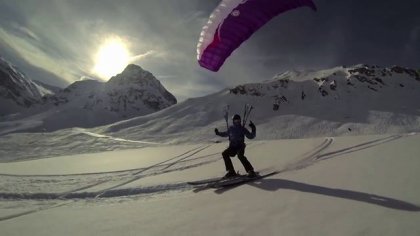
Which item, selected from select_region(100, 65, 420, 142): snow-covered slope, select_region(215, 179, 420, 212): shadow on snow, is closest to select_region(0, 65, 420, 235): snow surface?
select_region(215, 179, 420, 212): shadow on snow

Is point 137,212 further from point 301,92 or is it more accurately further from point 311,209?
point 301,92

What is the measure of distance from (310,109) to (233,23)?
53718mm

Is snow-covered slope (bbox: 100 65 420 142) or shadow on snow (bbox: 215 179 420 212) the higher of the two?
snow-covered slope (bbox: 100 65 420 142)

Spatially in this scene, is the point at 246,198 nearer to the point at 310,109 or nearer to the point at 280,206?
the point at 280,206

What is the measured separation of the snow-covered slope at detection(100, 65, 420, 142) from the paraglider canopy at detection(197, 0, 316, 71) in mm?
36921

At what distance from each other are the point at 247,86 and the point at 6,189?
223 feet

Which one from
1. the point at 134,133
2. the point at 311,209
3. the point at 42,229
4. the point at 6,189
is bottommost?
the point at 311,209

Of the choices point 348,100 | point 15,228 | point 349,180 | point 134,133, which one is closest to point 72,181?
point 15,228

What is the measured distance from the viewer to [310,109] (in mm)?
62812

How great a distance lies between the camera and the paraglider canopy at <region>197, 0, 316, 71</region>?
11391mm

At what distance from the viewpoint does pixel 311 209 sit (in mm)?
5035

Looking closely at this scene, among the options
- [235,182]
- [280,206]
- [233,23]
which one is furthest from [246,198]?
[233,23]

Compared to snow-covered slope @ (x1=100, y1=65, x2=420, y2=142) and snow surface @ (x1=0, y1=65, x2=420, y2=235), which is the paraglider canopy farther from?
snow-covered slope @ (x1=100, y1=65, x2=420, y2=142)

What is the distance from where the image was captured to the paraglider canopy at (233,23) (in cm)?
1139
